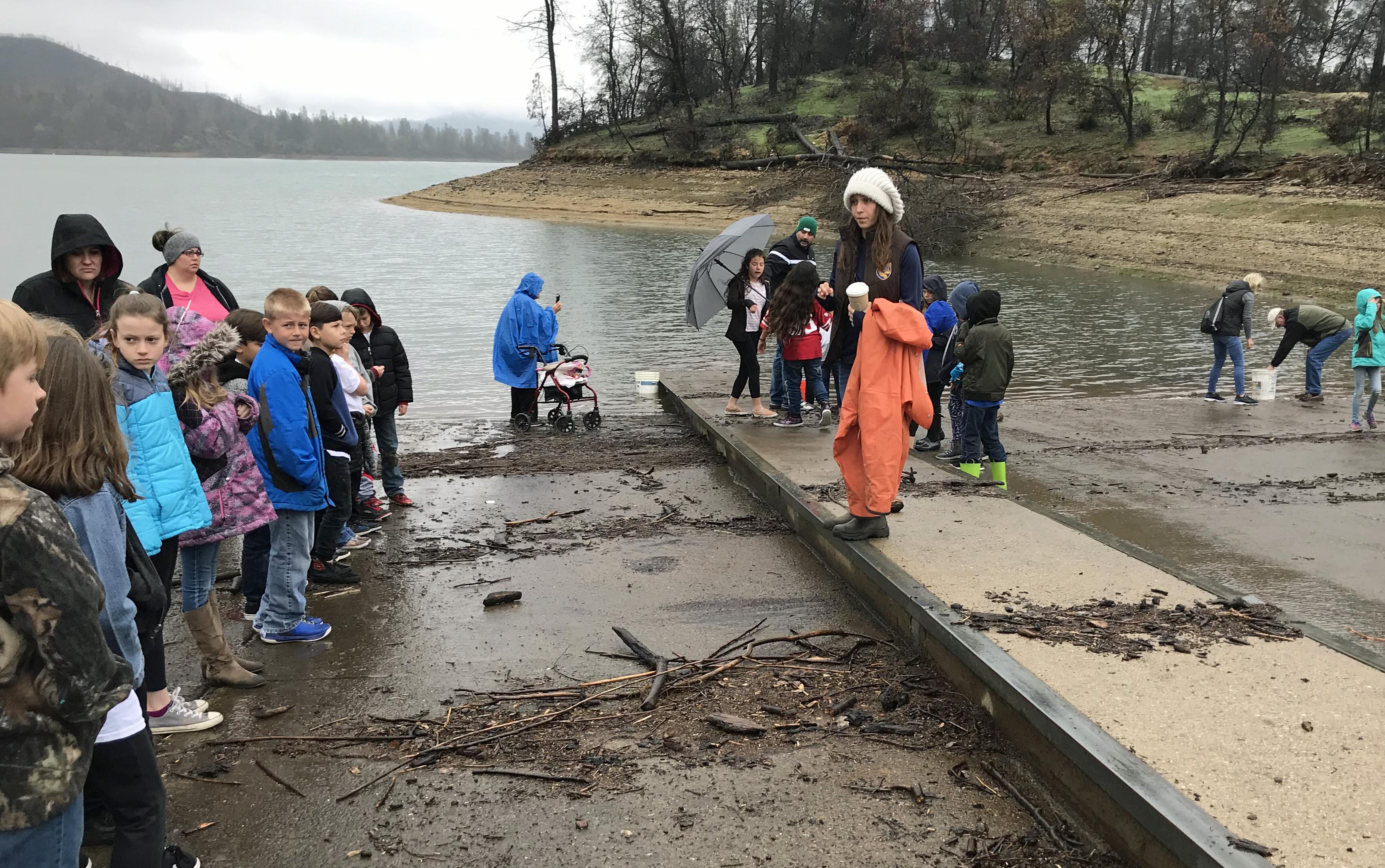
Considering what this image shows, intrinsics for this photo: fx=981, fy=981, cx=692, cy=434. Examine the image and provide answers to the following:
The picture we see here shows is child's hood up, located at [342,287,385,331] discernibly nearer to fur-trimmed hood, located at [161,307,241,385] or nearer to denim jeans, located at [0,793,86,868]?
fur-trimmed hood, located at [161,307,241,385]

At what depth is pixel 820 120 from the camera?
5509 cm

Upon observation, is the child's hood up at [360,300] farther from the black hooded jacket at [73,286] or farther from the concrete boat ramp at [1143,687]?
the concrete boat ramp at [1143,687]

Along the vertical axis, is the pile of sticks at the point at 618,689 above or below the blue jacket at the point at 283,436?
below

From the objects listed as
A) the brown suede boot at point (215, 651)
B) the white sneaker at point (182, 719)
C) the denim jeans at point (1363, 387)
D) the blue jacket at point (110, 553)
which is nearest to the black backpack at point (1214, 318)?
the denim jeans at point (1363, 387)

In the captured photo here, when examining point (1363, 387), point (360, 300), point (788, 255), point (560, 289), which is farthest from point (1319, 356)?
point (560, 289)

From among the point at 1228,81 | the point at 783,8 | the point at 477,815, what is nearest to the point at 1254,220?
the point at 1228,81

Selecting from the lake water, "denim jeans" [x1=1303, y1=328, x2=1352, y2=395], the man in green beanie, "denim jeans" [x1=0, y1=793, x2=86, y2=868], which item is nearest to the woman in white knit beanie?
the man in green beanie

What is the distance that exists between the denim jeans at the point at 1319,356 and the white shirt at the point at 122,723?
13.7 metres

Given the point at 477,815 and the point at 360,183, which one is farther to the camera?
the point at 360,183

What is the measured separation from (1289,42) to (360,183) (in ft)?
311

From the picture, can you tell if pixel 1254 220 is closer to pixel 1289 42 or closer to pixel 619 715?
pixel 1289 42

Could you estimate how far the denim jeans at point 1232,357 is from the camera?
12.2m

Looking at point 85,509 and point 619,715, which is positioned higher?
point 85,509

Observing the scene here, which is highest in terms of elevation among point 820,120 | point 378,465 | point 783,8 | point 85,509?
point 783,8
